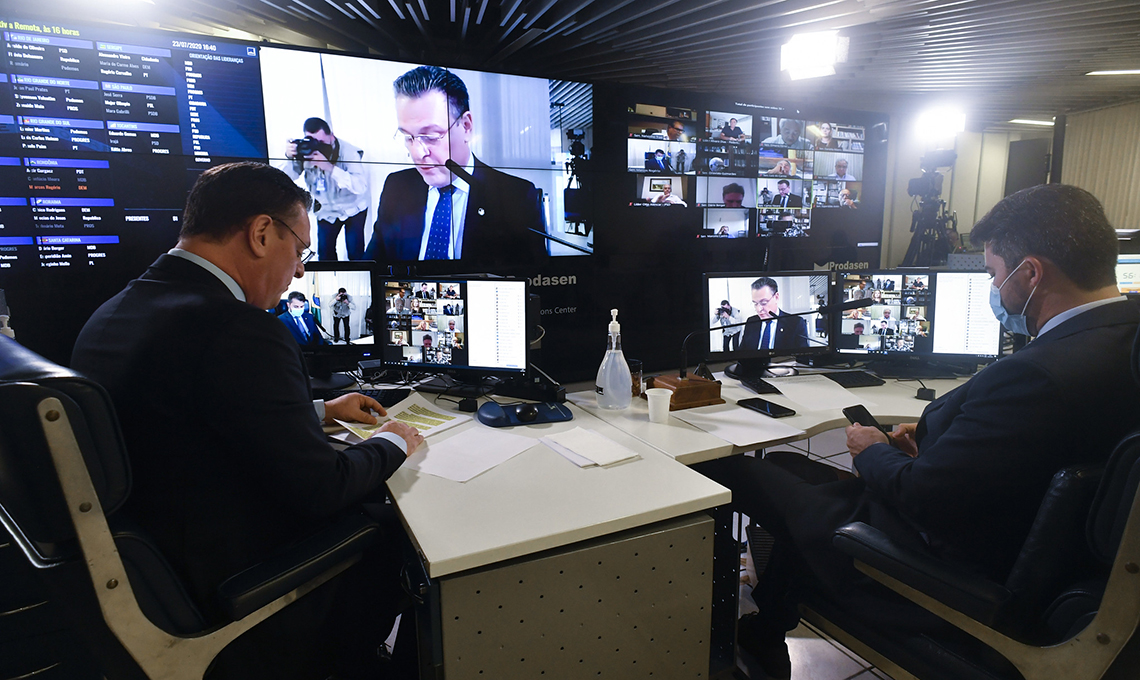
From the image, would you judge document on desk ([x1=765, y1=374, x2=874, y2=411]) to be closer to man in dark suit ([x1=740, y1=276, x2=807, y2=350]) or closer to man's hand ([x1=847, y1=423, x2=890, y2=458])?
man in dark suit ([x1=740, y1=276, x2=807, y2=350])

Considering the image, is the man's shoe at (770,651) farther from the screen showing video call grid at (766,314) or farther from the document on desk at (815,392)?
the screen showing video call grid at (766,314)

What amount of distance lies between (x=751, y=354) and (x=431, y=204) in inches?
77.1

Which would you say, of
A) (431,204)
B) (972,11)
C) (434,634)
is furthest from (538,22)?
(434,634)

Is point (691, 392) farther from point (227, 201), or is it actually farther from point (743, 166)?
point (743, 166)

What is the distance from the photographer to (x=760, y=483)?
1.69 m

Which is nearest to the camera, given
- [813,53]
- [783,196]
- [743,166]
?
[813,53]

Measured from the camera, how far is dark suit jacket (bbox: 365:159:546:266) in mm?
3107

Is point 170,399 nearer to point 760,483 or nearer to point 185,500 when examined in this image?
point 185,500

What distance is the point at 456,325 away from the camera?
2.22 m

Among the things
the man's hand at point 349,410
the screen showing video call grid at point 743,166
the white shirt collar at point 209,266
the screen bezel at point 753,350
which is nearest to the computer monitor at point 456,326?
the man's hand at point 349,410

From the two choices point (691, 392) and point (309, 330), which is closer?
point (691, 392)

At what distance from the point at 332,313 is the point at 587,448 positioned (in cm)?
130

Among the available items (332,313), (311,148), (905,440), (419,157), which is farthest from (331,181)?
(905,440)

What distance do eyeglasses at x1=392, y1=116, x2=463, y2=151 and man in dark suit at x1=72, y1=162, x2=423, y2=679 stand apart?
6.14ft
